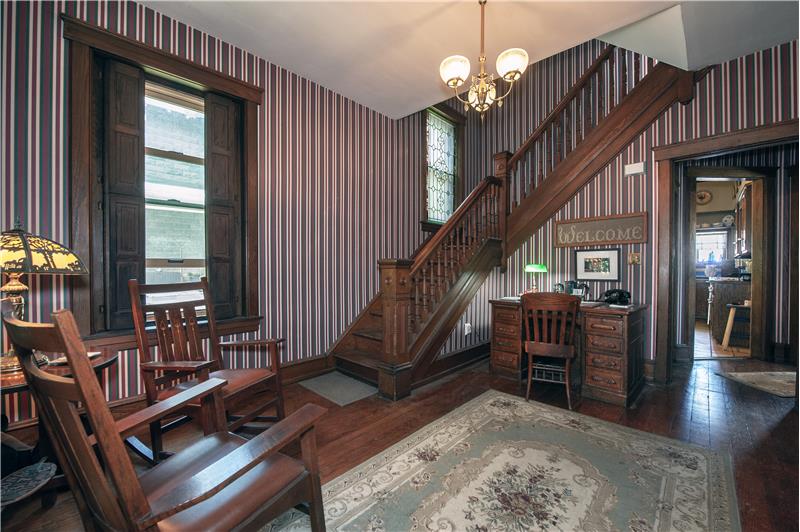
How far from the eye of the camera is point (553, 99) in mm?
5191

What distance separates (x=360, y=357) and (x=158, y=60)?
3.25m

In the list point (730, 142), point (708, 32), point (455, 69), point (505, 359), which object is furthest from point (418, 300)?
point (708, 32)

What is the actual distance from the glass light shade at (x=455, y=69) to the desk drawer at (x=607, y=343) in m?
2.48

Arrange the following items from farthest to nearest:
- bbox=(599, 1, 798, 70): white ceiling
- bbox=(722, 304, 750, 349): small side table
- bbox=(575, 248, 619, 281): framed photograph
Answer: bbox=(722, 304, 750, 349): small side table, bbox=(575, 248, 619, 281): framed photograph, bbox=(599, 1, 798, 70): white ceiling

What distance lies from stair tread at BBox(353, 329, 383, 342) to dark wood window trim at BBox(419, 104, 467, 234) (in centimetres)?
195

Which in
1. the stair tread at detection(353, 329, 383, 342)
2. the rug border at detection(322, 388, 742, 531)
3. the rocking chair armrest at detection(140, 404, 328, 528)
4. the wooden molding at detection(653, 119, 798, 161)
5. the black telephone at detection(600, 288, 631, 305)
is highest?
the wooden molding at detection(653, 119, 798, 161)

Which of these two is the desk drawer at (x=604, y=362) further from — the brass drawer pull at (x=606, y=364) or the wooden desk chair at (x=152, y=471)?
the wooden desk chair at (x=152, y=471)

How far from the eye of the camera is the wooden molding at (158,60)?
240cm

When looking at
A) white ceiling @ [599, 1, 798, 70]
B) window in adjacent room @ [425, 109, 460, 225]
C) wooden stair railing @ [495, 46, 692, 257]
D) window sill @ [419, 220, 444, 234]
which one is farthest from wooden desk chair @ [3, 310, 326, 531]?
window in adjacent room @ [425, 109, 460, 225]

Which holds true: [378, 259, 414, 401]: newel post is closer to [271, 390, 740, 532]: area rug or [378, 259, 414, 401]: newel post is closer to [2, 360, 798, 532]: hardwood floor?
[2, 360, 798, 532]: hardwood floor

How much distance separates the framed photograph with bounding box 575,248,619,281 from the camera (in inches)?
145

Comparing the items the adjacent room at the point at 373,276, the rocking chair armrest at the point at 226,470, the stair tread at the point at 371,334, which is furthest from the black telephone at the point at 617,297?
the rocking chair armrest at the point at 226,470

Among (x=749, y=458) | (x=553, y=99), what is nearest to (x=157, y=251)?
(x=749, y=458)

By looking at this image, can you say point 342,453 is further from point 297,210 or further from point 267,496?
point 297,210
